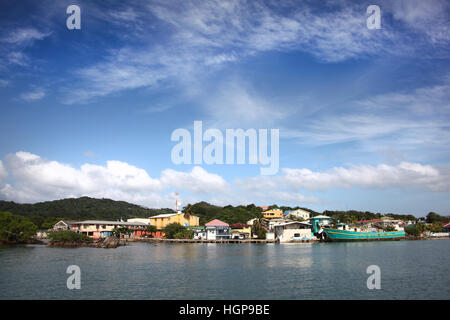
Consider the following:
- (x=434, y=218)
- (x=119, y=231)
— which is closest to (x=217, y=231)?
(x=119, y=231)

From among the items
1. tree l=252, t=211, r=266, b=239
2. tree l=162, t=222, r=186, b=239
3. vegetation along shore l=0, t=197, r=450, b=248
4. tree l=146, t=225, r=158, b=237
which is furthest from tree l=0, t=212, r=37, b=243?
tree l=252, t=211, r=266, b=239

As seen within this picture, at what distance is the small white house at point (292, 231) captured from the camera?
260 ft

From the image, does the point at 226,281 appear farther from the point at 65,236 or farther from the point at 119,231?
the point at 119,231

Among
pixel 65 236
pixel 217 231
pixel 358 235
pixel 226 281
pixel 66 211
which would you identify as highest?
pixel 226 281

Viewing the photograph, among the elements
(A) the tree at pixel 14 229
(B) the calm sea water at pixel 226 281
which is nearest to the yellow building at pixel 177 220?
(A) the tree at pixel 14 229

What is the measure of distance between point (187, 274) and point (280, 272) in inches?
347

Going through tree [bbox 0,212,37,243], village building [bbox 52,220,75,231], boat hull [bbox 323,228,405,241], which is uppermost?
tree [bbox 0,212,37,243]

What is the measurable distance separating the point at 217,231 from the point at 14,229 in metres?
46.6

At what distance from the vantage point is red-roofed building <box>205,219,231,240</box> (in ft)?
279

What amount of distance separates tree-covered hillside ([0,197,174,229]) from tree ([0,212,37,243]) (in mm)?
32715

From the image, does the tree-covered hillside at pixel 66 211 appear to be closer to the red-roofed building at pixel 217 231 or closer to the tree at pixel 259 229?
the red-roofed building at pixel 217 231

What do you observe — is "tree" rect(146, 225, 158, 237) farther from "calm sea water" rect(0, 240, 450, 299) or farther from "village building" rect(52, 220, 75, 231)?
"calm sea water" rect(0, 240, 450, 299)

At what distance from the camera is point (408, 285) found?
2441 centimetres

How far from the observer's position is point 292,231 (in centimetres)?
8019
